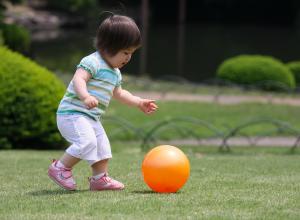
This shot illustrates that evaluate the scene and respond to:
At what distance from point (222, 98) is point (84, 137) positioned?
14.0 m

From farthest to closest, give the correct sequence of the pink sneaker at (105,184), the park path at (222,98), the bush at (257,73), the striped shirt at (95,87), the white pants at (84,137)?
the bush at (257,73) < the park path at (222,98) < the pink sneaker at (105,184) < the striped shirt at (95,87) < the white pants at (84,137)

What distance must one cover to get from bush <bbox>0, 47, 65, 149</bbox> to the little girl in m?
5.87

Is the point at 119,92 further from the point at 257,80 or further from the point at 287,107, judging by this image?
the point at 257,80

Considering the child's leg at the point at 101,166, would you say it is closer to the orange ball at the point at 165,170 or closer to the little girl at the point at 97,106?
the little girl at the point at 97,106

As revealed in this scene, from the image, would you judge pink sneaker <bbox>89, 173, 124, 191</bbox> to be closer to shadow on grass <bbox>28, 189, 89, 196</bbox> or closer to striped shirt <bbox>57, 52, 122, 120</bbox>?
shadow on grass <bbox>28, 189, 89, 196</bbox>

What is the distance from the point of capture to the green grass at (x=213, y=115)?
630 inches

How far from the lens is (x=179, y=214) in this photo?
5.35 m

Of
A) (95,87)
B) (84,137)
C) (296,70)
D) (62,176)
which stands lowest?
(296,70)

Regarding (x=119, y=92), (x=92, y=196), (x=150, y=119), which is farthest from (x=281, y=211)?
(x=150, y=119)

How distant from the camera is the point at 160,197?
6.09 m

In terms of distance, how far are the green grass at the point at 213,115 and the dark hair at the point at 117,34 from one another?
8775 mm

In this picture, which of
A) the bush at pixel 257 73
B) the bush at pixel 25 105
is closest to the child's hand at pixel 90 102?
the bush at pixel 25 105

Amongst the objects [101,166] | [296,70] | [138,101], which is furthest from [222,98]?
[101,166]

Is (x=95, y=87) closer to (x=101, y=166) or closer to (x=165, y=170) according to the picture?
(x=101, y=166)
